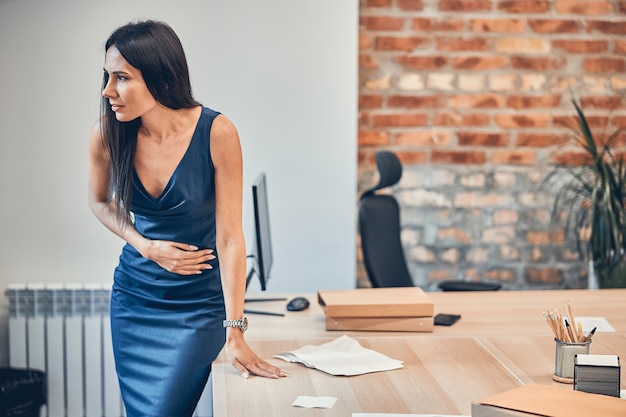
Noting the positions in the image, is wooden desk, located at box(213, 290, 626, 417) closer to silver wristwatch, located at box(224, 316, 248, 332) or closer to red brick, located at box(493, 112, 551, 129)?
silver wristwatch, located at box(224, 316, 248, 332)

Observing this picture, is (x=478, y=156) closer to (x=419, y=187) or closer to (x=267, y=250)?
(x=419, y=187)

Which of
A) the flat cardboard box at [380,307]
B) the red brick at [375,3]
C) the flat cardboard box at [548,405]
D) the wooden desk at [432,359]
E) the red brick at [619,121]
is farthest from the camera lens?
the red brick at [619,121]

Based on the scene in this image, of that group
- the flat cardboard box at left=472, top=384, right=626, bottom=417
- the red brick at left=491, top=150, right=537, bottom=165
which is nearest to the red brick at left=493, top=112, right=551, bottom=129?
the red brick at left=491, top=150, right=537, bottom=165

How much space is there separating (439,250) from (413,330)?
70.5 inches

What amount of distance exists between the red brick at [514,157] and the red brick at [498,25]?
602 millimetres

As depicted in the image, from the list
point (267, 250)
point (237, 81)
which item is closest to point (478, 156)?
point (237, 81)

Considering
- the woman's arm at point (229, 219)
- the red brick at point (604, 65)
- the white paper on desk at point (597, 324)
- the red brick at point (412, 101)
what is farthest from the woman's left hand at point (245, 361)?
the red brick at point (604, 65)

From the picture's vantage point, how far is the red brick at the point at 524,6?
4.32 meters

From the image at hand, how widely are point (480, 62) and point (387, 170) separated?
3.87ft

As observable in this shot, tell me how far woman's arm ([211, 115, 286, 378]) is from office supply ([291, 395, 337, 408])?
0.95ft

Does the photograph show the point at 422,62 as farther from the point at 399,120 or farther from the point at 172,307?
the point at 172,307

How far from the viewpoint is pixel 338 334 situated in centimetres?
263

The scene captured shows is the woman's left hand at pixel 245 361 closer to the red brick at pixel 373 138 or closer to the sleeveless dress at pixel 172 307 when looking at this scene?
the sleeveless dress at pixel 172 307

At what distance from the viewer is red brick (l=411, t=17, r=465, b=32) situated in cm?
427
